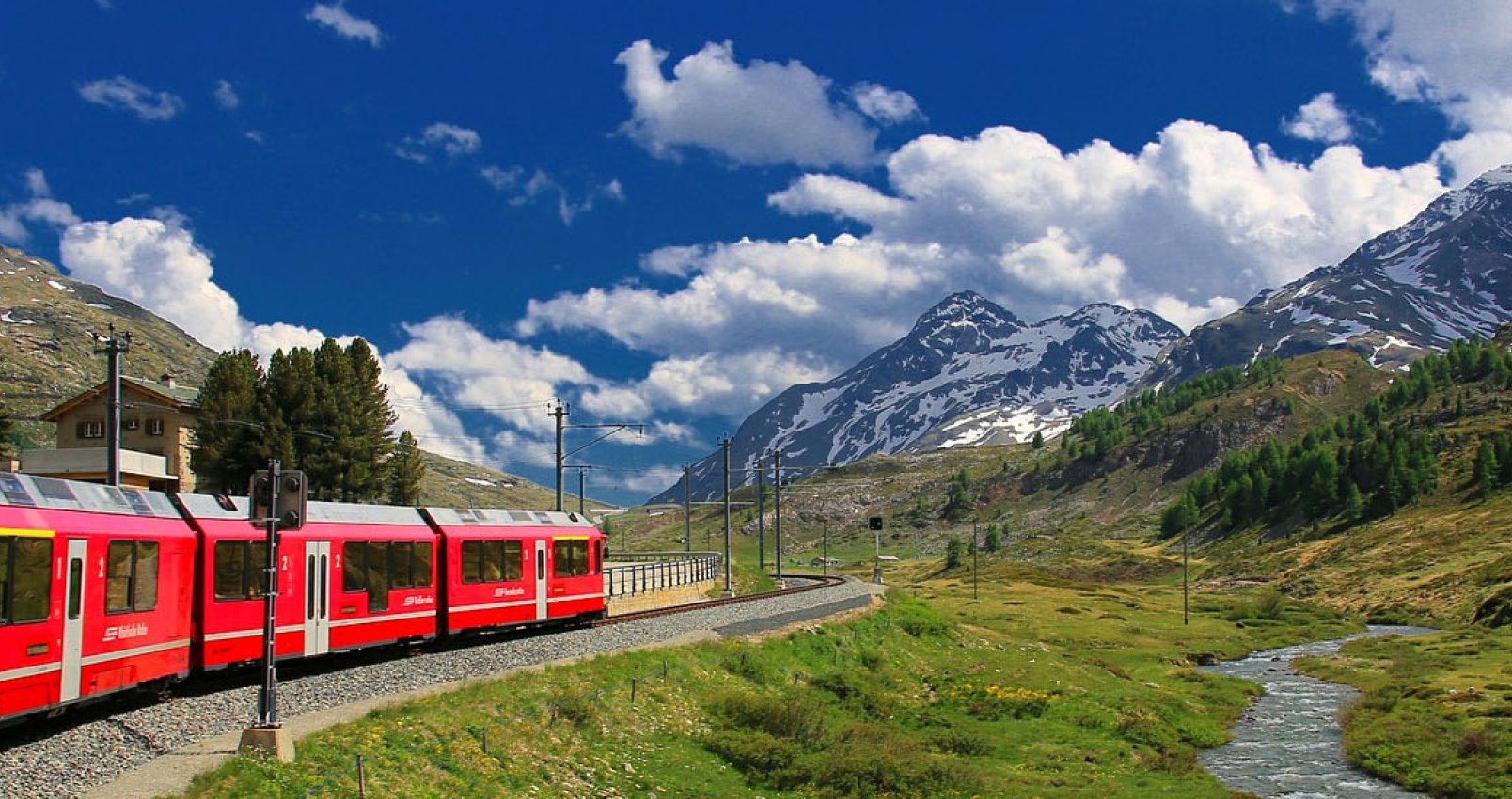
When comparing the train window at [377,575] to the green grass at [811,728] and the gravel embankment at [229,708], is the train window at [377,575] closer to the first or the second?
the gravel embankment at [229,708]

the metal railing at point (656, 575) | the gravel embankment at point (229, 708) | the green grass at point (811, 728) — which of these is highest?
the metal railing at point (656, 575)

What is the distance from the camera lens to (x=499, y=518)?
42531mm

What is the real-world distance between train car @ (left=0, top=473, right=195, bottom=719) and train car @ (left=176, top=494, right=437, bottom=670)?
967 millimetres

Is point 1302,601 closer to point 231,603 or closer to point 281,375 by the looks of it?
point 281,375

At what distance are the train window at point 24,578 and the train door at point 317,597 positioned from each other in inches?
392

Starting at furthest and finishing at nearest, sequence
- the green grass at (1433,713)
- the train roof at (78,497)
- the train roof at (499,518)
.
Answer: the green grass at (1433,713), the train roof at (499,518), the train roof at (78,497)

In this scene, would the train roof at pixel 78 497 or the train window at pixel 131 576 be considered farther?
the train window at pixel 131 576

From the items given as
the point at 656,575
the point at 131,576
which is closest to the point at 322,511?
the point at 131,576

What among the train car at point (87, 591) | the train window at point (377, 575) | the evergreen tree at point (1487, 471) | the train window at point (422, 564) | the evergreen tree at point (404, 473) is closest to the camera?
the train car at point (87, 591)

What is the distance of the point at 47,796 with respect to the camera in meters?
18.1

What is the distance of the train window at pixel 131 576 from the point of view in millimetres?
24188

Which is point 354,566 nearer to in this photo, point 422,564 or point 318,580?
point 318,580

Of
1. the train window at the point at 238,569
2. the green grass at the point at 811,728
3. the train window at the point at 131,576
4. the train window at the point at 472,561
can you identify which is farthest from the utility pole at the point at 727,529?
the train window at the point at 131,576

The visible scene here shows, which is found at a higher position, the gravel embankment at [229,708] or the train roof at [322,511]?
the train roof at [322,511]
